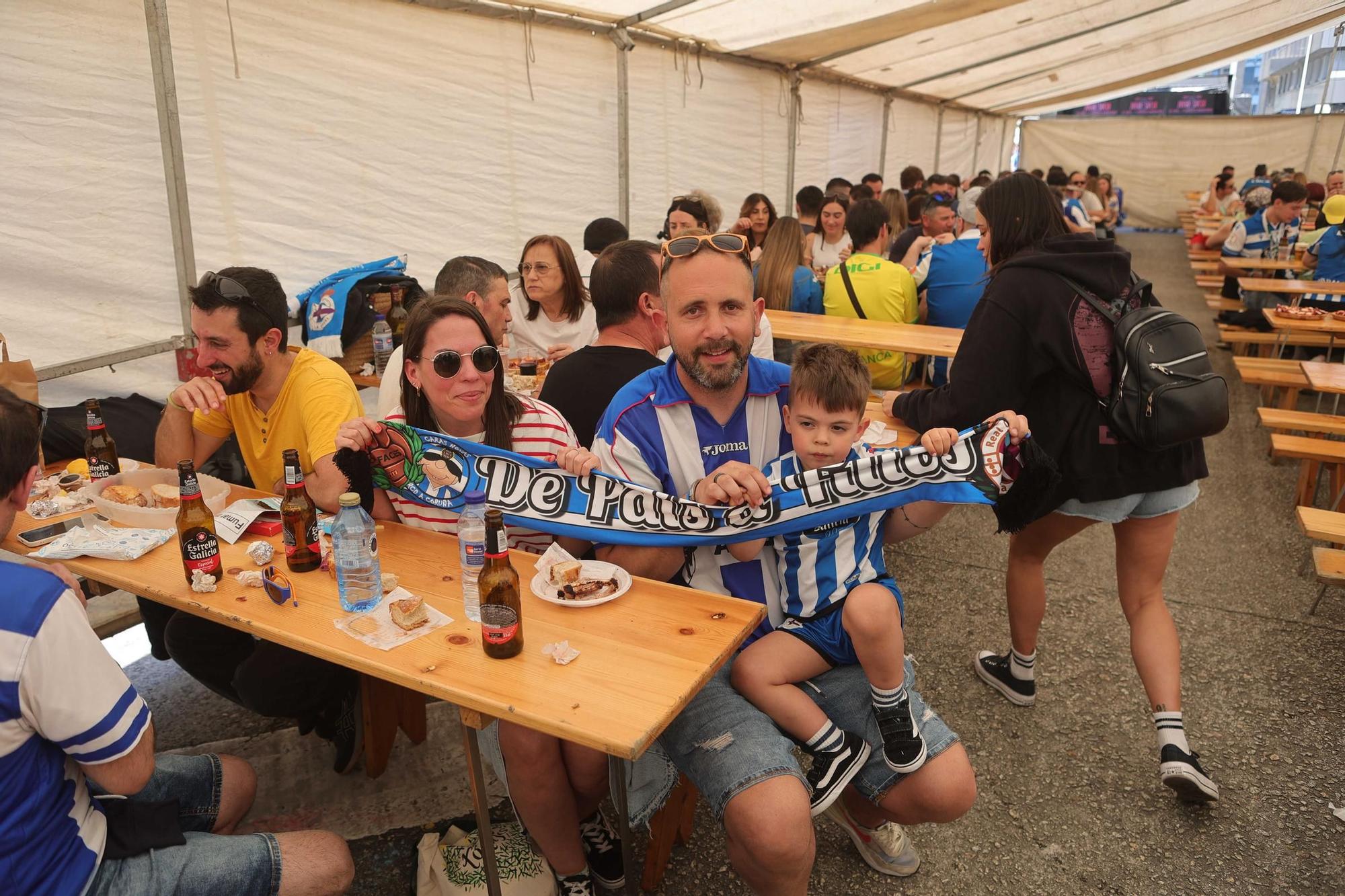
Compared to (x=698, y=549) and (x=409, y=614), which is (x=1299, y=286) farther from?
(x=409, y=614)

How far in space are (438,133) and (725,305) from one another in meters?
4.81

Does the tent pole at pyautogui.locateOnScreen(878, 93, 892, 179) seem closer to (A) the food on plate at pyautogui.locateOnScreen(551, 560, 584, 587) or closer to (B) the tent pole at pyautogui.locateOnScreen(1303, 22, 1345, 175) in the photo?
(B) the tent pole at pyautogui.locateOnScreen(1303, 22, 1345, 175)

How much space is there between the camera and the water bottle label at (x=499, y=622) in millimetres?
1951

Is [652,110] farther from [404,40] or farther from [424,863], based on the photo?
[424,863]

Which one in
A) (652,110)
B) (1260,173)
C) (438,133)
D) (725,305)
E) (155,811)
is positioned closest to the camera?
(155,811)

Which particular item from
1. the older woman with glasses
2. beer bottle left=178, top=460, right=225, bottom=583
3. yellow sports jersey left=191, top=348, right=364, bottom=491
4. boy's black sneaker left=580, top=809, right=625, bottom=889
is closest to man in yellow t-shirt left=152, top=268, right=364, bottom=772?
yellow sports jersey left=191, top=348, right=364, bottom=491

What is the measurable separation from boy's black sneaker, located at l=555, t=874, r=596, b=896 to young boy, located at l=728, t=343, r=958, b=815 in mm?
716

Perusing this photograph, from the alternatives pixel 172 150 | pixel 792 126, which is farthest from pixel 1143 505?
pixel 792 126

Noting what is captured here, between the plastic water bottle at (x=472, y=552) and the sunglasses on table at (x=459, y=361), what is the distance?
0.50m

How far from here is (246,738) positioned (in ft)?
11.5

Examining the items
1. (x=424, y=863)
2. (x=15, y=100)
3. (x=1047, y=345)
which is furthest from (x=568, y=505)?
(x=15, y=100)

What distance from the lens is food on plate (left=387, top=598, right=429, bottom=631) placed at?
83.0 inches

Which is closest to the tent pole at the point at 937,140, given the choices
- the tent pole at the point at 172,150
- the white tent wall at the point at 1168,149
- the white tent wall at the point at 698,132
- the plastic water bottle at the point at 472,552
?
the white tent wall at the point at 698,132

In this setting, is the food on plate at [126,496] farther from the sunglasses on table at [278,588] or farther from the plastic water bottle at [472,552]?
the plastic water bottle at [472,552]
